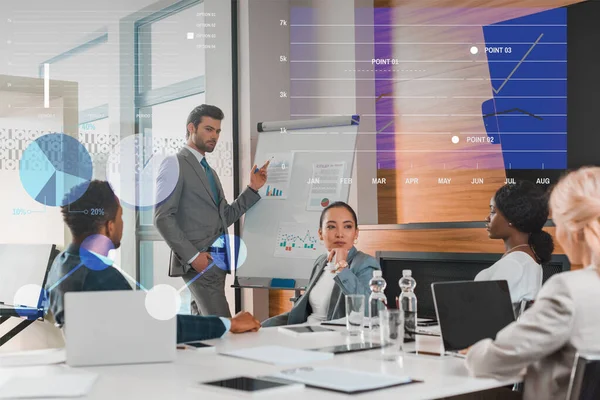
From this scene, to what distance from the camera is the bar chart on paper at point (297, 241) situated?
4719mm

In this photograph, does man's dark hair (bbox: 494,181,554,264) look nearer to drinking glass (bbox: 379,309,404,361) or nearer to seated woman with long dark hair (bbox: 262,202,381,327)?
seated woman with long dark hair (bbox: 262,202,381,327)

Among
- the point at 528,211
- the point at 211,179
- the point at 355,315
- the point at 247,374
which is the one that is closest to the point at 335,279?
the point at 355,315

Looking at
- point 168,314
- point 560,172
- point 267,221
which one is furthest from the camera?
point 267,221

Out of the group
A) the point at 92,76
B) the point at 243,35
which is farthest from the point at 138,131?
the point at 243,35

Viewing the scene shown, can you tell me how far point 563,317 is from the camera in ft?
5.17

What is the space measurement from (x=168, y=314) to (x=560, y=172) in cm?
280

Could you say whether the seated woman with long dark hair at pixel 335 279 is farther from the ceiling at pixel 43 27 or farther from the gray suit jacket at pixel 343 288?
the ceiling at pixel 43 27

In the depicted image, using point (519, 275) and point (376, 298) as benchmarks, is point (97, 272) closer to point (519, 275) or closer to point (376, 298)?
point (376, 298)

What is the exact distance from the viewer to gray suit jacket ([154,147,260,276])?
4656 millimetres

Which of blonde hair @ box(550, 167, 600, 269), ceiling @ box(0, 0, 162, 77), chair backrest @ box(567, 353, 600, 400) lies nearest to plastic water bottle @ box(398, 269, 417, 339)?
blonde hair @ box(550, 167, 600, 269)

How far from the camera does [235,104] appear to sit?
18.4 feet

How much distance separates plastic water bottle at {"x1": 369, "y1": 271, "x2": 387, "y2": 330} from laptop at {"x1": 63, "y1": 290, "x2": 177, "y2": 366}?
2.48ft

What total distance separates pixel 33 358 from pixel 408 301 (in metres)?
1.17

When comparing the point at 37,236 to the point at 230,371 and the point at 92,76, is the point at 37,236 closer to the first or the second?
the point at 92,76
